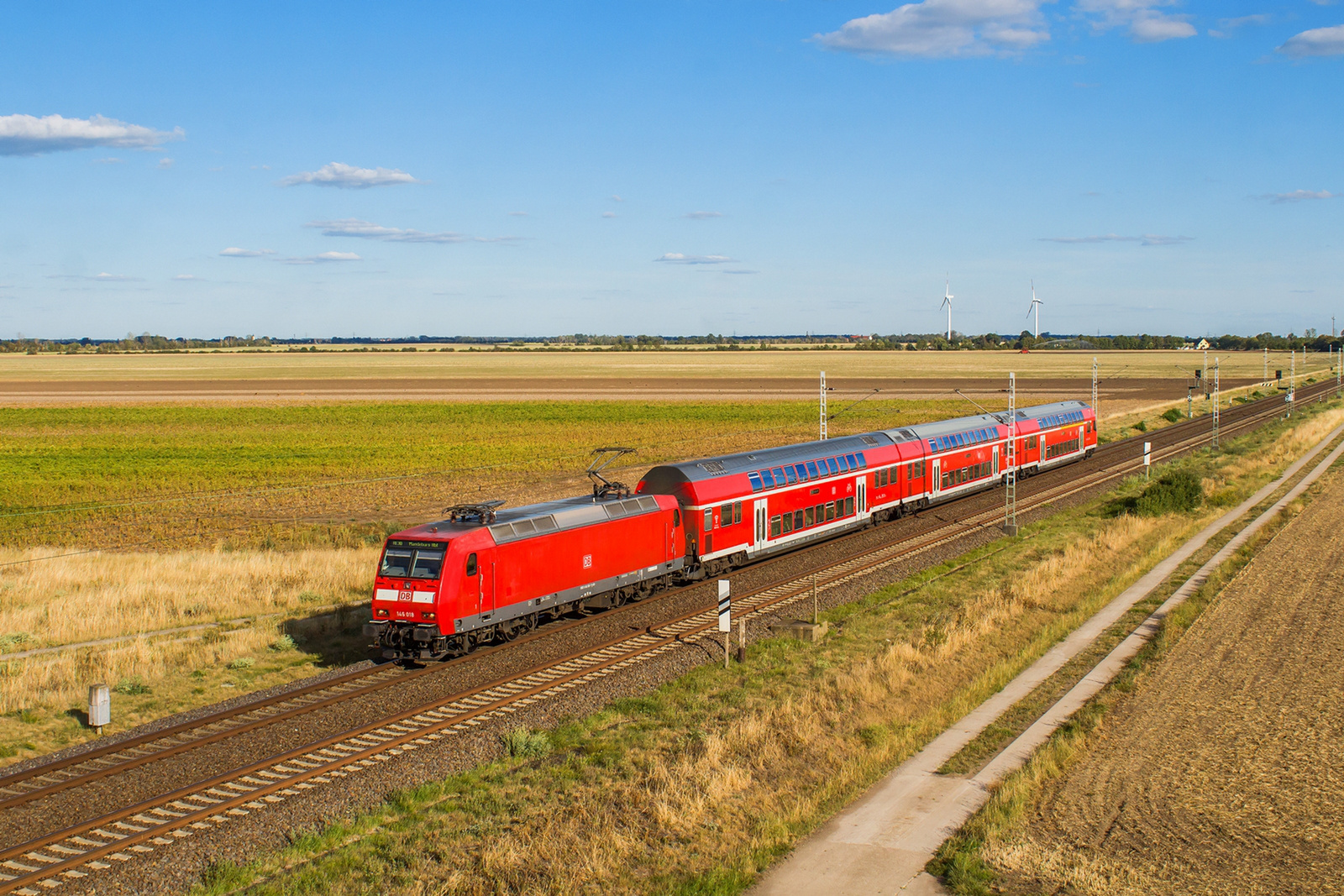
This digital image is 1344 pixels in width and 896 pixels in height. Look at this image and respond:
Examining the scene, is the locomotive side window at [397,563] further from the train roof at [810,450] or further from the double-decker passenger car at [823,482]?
the double-decker passenger car at [823,482]

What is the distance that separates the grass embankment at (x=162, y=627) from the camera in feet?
70.0

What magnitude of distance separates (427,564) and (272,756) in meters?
5.87

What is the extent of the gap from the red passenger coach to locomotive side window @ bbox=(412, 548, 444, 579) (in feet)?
0.08

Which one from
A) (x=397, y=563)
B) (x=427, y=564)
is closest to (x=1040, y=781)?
(x=427, y=564)

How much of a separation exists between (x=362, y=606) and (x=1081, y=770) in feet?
65.8

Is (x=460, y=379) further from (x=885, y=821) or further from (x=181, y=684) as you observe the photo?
(x=885, y=821)

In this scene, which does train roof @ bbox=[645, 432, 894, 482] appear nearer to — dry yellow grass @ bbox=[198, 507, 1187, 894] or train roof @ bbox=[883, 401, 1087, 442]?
train roof @ bbox=[883, 401, 1087, 442]

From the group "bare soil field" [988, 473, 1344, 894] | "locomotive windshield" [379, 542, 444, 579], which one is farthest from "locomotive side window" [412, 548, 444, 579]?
"bare soil field" [988, 473, 1344, 894]

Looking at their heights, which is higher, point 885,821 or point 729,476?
point 729,476

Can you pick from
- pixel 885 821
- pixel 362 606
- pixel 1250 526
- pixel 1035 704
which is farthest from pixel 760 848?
pixel 1250 526

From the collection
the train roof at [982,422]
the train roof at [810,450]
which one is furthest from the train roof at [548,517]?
the train roof at [982,422]

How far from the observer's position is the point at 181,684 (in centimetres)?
2273

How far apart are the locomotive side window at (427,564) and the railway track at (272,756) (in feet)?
7.33

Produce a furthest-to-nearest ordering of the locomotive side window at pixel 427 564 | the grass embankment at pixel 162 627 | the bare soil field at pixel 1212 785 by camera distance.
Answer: the locomotive side window at pixel 427 564, the grass embankment at pixel 162 627, the bare soil field at pixel 1212 785
